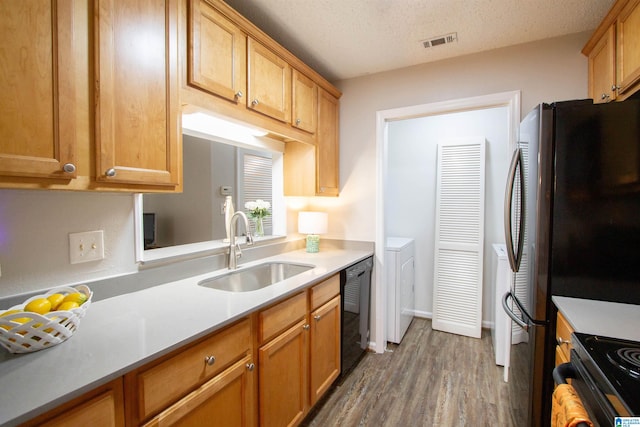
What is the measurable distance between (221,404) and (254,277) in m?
0.94

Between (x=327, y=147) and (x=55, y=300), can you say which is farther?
(x=327, y=147)

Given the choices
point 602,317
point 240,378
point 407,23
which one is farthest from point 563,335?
point 407,23

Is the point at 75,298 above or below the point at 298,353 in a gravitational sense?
above

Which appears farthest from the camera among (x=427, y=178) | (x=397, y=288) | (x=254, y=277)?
(x=427, y=178)

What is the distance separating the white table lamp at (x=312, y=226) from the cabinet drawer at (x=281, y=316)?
913 mm

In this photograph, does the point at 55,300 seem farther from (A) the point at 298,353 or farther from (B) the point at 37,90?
(A) the point at 298,353

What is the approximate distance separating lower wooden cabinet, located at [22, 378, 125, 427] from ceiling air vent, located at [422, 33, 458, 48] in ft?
8.18

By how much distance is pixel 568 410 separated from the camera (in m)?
0.77

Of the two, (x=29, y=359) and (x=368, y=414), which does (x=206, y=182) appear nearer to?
(x=29, y=359)

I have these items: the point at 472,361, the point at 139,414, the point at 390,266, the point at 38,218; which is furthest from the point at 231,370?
the point at 472,361

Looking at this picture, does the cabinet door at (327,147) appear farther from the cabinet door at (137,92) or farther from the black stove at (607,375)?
the black stove at (607,375)

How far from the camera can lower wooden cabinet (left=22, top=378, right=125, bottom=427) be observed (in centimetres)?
68

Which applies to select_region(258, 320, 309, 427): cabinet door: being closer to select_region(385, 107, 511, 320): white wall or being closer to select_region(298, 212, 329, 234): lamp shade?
select_region(298, 212, 329, 234): lamp shade

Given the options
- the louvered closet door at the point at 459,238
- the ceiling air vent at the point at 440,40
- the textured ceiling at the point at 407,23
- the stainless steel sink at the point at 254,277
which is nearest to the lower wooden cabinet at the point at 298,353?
the stainless steel sink at the point at 254,277
